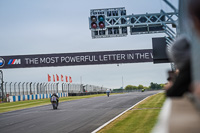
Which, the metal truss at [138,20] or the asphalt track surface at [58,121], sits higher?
the metal truss at [138,20]

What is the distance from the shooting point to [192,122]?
1348mm

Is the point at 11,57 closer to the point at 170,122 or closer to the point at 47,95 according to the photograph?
the point at 47,95

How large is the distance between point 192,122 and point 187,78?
2.17ft

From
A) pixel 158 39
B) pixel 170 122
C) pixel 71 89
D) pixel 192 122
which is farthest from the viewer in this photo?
pixel 71 89

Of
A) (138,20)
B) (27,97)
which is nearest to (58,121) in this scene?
(138,20)

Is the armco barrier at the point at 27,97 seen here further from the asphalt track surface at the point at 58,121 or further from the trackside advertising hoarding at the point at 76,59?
the asphalt track surface at the point at 58,121

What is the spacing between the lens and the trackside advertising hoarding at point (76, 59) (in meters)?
37.6

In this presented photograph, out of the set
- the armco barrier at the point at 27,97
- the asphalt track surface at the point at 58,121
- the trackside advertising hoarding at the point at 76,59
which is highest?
the trackside advertising hoarding at the point at 76,59

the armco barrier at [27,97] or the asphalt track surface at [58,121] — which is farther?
the armco barrier at [27,97]

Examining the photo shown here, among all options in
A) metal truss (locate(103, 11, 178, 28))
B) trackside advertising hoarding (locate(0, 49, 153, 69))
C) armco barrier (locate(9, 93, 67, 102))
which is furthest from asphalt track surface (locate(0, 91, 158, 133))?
armco barrier (locate(9, 93, 67, 102))

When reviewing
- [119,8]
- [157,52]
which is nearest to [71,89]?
[119,8]

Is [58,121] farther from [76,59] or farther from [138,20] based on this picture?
[76,59]

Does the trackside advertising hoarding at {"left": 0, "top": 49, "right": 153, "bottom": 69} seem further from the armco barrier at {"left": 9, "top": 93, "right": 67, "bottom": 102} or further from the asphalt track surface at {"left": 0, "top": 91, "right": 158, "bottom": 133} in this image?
the asphalt track surface at {"left": 0, "top": 91, "right": 158, "bottom": 133}

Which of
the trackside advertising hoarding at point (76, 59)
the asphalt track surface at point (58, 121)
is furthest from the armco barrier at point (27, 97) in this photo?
the asphalt track surface at point (58, 121)
